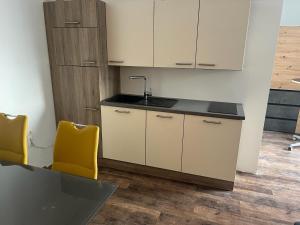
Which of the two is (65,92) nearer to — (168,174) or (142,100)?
(142,100)

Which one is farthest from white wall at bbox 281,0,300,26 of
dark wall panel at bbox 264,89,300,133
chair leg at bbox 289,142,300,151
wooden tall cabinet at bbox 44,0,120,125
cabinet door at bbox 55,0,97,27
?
cabinet door at bbox 55,0,97,27

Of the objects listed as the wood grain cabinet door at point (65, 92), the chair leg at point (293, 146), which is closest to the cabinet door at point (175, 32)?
the wood grain cabinet door at point (65, 92)

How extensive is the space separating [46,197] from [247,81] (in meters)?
2.32

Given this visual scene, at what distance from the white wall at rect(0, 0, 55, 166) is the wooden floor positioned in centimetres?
97

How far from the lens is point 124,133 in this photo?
263 cm

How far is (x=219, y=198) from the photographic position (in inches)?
90.3

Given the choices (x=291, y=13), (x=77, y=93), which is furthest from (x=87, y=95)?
(x=291, y=13)

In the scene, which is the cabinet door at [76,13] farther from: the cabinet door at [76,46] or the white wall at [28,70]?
the white wall at [28,70]

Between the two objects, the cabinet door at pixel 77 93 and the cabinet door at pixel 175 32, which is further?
the cabinet door at pixel 77 93

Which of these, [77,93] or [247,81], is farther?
[77,93]

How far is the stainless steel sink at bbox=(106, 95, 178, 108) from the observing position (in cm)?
269

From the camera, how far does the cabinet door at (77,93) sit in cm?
259

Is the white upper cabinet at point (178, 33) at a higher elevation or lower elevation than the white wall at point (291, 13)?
lower

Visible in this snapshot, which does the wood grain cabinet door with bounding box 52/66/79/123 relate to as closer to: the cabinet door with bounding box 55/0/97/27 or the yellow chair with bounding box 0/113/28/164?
the cabinet door with bounding box 55/0/97/27
